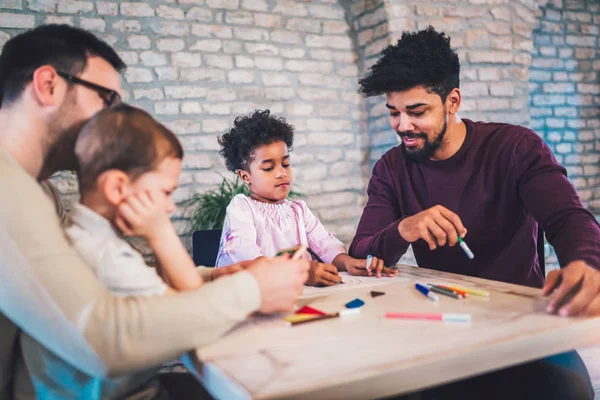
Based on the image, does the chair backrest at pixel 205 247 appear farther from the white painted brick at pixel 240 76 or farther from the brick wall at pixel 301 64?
the white painted brick at pixel 240 76

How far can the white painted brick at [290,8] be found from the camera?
4.10 metres

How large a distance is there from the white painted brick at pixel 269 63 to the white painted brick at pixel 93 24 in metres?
1.22

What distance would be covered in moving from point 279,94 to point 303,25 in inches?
26.5

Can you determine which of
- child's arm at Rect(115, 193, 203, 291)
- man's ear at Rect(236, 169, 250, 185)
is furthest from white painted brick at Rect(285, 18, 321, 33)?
child's arm at Rect(115, 193, 203, 291)

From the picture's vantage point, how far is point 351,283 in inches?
55.6

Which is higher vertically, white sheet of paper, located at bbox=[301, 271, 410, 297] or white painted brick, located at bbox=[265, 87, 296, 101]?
white painted brick, located at bbox=[265, 87, 296, 101]

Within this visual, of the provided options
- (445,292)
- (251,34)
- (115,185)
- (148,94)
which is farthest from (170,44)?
(445,292)

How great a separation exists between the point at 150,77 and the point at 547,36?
3958 mm

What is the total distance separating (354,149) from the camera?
434cm

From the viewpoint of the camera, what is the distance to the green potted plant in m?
3.61

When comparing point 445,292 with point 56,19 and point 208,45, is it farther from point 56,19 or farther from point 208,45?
point 56,19

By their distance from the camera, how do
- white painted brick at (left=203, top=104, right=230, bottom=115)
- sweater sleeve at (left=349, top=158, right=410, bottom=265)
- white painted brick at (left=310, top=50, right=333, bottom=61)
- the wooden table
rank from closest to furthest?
the wooden table → sweater sleeve at (left=349, top=158, right=410, bottom=265) → white painted brick at (left=203, top=104, right=230, bottom=115) → white painted brick at (left=310, top=50, right=333, bottom=61)

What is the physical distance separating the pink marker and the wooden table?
21mm

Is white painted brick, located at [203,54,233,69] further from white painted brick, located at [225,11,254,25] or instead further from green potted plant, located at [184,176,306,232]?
green potted plant, located at [184,176,306,232]
